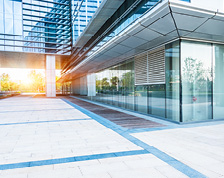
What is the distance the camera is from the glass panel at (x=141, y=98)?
40.7 feet

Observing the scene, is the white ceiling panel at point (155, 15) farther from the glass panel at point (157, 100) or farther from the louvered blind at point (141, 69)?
the louvered blind at point (141, 69)

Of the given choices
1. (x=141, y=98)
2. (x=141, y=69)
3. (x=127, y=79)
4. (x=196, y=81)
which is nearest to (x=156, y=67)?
(x=141, y=69)

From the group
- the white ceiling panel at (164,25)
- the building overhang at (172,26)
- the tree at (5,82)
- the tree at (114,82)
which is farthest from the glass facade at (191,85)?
the tree at (5,82)

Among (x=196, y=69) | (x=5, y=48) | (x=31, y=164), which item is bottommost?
(x=31, y=164)

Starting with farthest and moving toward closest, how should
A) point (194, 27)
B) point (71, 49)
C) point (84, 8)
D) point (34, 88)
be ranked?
point (34, 88), point (71, 49), point (84, 8), point (194, 27)

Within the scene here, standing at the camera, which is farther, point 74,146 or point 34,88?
point 34,88

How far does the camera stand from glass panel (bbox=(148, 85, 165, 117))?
10414 mm

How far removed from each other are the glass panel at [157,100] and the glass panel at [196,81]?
138 cm

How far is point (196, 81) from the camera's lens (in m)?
9.55

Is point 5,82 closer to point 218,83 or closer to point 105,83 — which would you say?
point 105,83

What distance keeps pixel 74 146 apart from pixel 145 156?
6.88 ft

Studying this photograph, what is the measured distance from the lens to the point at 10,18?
30500 millimetres

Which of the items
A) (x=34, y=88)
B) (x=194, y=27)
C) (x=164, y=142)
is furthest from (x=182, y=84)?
(x=34, y=88)

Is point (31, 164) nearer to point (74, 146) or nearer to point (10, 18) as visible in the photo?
point (74, 146)
